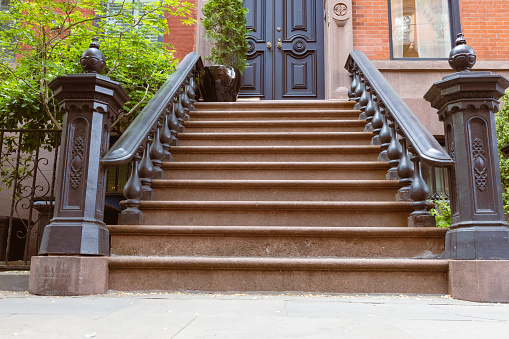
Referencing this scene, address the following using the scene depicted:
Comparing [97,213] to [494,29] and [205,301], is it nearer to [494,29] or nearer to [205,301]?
[205,301]

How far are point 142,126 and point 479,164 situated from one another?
102 inches

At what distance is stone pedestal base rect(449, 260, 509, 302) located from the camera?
2.64 meters

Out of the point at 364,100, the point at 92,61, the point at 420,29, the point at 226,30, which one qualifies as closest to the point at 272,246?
the point at 92,61

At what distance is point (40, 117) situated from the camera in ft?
16.5

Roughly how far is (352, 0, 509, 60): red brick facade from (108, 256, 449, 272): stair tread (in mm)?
5224

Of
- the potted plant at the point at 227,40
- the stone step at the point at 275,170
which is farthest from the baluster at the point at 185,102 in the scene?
the stone step at the point at 275,170

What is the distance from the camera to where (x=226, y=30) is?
22.0 feet

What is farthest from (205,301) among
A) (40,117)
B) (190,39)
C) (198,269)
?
(190,39)

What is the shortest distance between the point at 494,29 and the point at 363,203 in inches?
216

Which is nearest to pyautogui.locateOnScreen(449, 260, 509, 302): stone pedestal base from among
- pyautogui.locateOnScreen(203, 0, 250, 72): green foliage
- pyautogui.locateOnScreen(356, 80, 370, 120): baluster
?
pyautogui.locateOnScreen(356, 80, 370, 120): baluster

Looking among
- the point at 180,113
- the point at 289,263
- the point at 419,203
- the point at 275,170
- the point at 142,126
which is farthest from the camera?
the point at 180,113

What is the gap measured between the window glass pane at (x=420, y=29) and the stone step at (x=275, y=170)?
13.1 feet

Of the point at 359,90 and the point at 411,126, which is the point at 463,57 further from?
the point at 359,90

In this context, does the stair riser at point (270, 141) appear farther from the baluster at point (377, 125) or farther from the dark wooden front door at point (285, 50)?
the dark wooden front door at point (285, 50)
